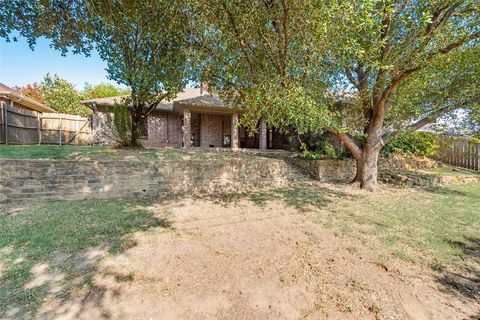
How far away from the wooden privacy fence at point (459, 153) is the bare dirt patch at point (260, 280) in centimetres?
1010

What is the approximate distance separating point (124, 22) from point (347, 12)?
19.5 feet

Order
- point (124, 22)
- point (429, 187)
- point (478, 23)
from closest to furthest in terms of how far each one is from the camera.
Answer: point (478, 23)
point (124, 22)
point (429, 187)

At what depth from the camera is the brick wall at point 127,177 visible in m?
5.65

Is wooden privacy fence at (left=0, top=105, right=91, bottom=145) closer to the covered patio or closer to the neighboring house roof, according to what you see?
the neighboring house roof

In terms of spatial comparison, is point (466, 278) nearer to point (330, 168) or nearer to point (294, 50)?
point (294, 50)

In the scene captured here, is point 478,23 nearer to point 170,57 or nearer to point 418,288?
point 418,288

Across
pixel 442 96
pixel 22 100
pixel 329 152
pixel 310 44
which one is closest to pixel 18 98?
pixel 22 100

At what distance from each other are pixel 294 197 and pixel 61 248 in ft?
18.5

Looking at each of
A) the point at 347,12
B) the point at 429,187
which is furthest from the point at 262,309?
the point at 429,187

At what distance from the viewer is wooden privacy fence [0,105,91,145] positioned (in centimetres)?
978

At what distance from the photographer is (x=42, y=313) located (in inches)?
89.4

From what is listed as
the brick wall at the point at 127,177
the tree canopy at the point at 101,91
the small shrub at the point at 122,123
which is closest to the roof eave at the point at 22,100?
the small shrub at the point at 122,123

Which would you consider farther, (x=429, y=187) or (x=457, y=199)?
(x=429, y=187)

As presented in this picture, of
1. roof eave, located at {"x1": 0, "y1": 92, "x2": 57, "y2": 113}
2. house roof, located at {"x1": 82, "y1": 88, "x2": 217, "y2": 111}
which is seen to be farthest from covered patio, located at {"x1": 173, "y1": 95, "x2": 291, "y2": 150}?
roof eave, located at {"x1": 0, "y1": 92, "x2": 57, "y2": 113}
